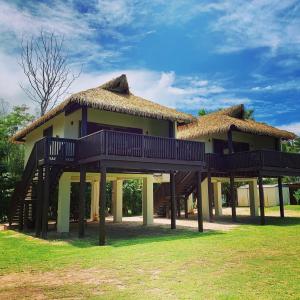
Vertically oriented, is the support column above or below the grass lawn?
above

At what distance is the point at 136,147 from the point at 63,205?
461cm

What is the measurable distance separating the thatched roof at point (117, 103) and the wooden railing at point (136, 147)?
1.43 m

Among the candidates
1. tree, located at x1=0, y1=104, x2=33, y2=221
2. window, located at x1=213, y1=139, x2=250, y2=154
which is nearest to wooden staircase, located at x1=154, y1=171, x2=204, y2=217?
window, located at x1=213, y1=139, x2=250, y2=154

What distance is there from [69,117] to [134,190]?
42.9 feet

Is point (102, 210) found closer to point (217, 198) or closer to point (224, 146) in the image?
point (224, 146)

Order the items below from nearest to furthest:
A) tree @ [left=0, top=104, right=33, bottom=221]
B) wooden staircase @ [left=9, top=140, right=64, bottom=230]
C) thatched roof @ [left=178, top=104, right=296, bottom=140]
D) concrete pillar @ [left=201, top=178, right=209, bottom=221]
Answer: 1. wooden staircase @ [left=9, top=140, right=64, bottom=230]
2. thatched roof @ [left=178, top=104, right=296, bottom=140]
3. tree @ [left=0, top=104, right=33, bottom=221]
4. concrete pillar @ [left=201, top=178, right=209, bottom=221]

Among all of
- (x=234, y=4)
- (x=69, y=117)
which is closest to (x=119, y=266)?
(x=234, y=4)

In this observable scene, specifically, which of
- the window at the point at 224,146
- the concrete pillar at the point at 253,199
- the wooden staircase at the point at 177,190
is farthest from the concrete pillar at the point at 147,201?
the concrete pillar at the point at 253,199

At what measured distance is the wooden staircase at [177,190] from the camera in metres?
20.9

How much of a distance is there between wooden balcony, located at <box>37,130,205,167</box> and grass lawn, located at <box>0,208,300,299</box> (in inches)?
116

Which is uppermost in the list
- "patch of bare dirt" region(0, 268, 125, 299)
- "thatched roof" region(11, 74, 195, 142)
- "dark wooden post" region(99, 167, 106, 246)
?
"thatched roof" region(11, 74, 195, 142)

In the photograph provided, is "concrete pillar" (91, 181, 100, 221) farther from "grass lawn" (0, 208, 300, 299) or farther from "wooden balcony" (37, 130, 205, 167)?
"grass lawn" (0, 208, 300, 299)

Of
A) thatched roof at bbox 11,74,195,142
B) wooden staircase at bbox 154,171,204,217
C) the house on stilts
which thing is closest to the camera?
the house on stilts

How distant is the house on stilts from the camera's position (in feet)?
40.8
